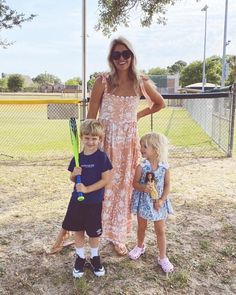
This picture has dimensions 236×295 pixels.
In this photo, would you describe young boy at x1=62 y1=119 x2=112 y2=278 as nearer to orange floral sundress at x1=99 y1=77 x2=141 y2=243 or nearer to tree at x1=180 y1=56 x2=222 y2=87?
orange floral sundress at x1=99 y1=77 x2=141 y2=243

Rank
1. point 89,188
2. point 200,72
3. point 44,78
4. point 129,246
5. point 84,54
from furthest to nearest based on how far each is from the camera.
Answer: point 44,78
point 200,72
point 84,54
point 129,246
point 89,188

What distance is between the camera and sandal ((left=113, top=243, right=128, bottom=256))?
138 inches

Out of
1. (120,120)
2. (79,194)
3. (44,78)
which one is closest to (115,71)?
(120,120)

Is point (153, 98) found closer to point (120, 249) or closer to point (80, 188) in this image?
point (80, 188)

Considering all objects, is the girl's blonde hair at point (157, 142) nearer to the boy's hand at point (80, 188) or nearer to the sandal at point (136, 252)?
the boy's hand at point (80, 188)

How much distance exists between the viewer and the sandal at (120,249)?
11.5 feet

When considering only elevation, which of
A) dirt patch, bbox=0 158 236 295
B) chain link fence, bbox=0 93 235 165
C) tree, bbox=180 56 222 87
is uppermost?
tree, bbox=180 56 222 87

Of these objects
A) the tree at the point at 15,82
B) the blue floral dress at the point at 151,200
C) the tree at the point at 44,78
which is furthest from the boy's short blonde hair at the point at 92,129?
the tree at the point at 44,78

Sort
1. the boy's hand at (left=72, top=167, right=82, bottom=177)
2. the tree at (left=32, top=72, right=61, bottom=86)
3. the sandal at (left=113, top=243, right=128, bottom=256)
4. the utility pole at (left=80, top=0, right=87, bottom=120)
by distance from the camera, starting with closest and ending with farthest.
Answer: the boy's hand at (left=72, top=167, right=82, bottom=177), the sandal at (left=113, top=243, right=128, bottom=256), the utility pole at (left=80, top=0, right=87, bottom=120), the tree at (left=32, top=72, right=61, bottom=86)

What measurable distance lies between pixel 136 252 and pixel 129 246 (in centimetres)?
29

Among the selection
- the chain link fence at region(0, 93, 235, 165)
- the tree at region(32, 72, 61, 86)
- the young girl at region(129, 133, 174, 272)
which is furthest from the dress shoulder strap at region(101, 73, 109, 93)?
the tree at region(32, 72, 61, 86)

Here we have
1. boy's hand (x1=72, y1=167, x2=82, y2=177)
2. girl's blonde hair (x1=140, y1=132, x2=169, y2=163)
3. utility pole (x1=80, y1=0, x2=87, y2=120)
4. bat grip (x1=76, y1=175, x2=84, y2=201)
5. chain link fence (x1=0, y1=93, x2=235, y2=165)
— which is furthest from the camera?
chain link fence (x1=0, y1=93, x2=235, y2=165)

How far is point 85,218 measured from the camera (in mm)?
3084

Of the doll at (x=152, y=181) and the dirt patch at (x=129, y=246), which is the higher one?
the doll at (x=152, y=181)
